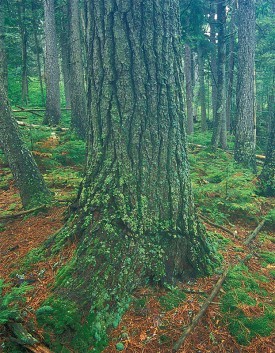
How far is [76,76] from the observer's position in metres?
11.5

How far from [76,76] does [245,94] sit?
6.33 metres

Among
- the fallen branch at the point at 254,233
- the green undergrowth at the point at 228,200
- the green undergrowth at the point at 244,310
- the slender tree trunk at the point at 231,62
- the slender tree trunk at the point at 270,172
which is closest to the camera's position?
the green undergrowth at the point at 244,310

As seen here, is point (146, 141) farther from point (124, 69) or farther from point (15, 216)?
point (15, 216)

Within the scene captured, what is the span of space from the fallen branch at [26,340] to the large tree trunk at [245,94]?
32.5 ft

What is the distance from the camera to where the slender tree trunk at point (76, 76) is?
11320mm

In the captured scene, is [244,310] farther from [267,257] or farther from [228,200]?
[228,200]

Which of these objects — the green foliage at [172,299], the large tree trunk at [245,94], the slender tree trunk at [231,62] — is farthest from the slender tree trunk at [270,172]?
the slender tree trunk at [231,62]

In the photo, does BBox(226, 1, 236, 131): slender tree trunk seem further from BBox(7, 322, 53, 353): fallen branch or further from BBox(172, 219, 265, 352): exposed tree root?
BBox(7, 322, 53, 353): fallen branch

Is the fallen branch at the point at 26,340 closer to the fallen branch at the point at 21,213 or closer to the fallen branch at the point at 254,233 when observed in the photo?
the fallen branch at the point at 21,213

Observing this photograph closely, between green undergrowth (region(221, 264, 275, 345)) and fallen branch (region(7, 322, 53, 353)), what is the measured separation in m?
1.66

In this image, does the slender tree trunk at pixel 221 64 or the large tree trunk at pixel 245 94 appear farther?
the slender tree trunk at pixel 221 64

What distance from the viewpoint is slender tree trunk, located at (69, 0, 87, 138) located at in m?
11.3

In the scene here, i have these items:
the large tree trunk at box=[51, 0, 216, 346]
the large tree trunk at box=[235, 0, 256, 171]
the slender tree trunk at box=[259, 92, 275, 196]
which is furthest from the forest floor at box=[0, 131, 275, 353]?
the large tree trunk at box=[235, 0, 256, 171]

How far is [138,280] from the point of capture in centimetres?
305
